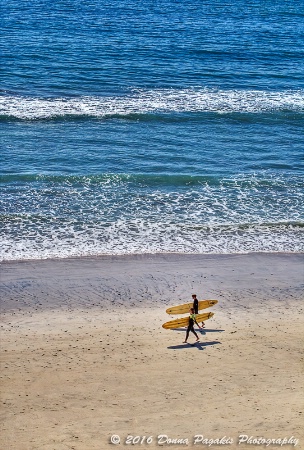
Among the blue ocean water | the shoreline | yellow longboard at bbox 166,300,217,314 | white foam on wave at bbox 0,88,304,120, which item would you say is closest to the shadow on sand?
yellow longboard at bbox 166,300,217,314

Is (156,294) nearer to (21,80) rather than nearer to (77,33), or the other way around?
(21,80)

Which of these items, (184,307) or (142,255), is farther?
(142,255)

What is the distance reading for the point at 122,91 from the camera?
161 ft

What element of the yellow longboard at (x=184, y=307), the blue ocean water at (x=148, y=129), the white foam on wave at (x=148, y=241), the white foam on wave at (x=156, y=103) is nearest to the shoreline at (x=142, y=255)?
the white foam on wave at (x=148, y=241)

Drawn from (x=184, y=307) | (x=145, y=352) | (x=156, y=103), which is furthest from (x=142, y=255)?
(x=156, y=103)

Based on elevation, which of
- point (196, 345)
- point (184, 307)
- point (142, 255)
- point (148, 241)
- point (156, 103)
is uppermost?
point (156, 103)

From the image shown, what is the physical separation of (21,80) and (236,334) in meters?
30.4

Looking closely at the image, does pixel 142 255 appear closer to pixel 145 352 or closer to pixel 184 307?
pixel 184 307

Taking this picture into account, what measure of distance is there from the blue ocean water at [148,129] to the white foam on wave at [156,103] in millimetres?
129

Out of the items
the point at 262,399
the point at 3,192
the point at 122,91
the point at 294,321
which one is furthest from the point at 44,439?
the point at 122,91

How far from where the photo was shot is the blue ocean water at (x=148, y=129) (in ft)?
109

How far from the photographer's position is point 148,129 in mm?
43688

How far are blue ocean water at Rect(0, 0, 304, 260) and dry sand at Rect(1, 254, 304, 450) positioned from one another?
2.16m

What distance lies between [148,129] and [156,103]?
160 inches
